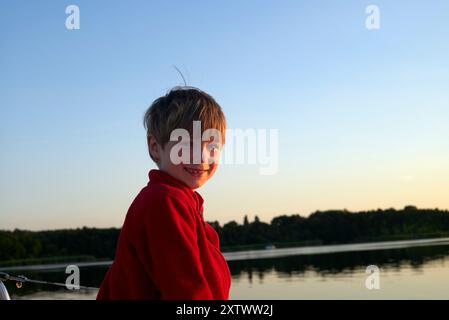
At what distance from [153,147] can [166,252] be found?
1.25 ft

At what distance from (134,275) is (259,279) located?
29.2 metres

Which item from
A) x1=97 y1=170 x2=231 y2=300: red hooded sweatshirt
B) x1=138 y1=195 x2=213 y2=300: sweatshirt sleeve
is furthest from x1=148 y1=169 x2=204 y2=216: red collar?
x1=138 y1=195 x2=213 y2=300: sweatshirt sleeve

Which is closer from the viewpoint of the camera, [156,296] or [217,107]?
[156,296]

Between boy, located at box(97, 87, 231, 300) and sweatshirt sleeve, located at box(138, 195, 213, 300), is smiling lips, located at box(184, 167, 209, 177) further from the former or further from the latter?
sweatshirt sleeve, located at box(138, 195, 213, 300)

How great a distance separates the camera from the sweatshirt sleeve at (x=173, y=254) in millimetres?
1404

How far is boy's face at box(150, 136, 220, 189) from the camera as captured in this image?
1.60 m

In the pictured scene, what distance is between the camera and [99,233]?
43812 mm

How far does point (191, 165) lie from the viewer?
1.61 m

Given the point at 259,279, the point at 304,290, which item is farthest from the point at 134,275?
the point at 259,279

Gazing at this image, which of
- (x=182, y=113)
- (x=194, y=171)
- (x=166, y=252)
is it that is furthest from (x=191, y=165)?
(x=166, y=252)

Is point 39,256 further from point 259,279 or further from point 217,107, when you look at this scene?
point 217,107

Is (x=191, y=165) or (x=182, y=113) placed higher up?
(x=182, y=113)

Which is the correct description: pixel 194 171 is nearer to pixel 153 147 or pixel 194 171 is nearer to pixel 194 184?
pixel 194 184
